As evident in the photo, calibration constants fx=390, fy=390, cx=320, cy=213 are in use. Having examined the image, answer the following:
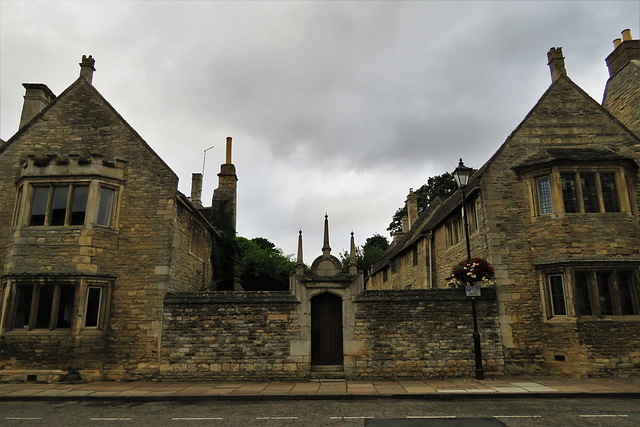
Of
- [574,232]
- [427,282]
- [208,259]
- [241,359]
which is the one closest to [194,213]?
[208,259]

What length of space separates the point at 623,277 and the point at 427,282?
941 centimetres

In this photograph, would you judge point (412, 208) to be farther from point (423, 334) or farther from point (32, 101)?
point (32, 101)

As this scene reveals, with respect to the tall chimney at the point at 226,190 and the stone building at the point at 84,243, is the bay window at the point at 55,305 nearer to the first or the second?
the stone building at the point at 84,243

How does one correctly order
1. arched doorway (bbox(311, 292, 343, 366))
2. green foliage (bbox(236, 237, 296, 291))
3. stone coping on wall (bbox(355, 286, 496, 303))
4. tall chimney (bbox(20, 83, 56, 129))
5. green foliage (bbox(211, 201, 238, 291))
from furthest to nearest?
green foliage (bbox(236, 237, 296, 291)) → green foliage (bbox(211, 201, 238, 291)) → tall chimney (bbox(20, 83, 56, 129)) → arched doorway (bbox(311, 292, 343, 366)) → stone coping on wall (bbox(355, 286, 496, 303))

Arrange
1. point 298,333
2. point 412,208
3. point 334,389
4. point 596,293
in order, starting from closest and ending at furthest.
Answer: point 334,389, point 596,293, point 298,333, point 412,208

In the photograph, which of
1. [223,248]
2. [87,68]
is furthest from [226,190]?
[87,68]

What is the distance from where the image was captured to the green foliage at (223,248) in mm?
20828

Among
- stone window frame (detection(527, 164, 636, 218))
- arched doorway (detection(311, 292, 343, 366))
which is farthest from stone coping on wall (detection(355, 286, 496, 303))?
stone window frame (detection(527, 164, 636, 218))

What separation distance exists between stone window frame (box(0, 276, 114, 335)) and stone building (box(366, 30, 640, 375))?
46.7 feet

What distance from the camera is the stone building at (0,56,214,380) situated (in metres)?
13.2

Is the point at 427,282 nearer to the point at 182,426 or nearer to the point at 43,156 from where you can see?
the point at 182,426

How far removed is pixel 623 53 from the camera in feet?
58.1

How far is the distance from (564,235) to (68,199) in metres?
17.6

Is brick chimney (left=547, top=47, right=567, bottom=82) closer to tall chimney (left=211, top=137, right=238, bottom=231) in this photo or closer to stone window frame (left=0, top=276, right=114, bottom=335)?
tall chimney (left=211, top=137, right=238, bottom=231)
